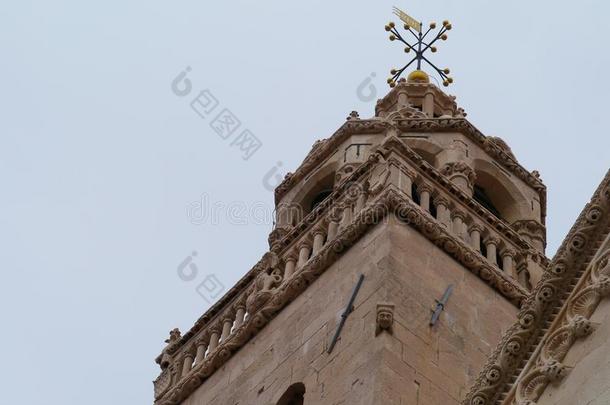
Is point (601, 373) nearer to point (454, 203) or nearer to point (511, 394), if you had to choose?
point (511, 394)

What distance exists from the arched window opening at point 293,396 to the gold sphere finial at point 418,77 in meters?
11.8

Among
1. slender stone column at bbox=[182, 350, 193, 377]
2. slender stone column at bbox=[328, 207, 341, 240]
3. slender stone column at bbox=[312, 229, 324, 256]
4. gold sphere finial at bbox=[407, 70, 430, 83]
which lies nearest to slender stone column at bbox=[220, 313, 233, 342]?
slender stone column at bbox=[182, 350, 193, 377]

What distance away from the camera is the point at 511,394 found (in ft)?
53.4

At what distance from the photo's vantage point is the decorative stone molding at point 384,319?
71.4 ft

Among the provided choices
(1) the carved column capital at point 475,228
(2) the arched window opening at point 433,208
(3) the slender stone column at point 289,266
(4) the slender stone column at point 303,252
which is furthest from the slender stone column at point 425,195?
(3) the slender stone column at point 289,266

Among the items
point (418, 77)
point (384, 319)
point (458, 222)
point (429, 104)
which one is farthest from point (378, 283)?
point (418, 77)

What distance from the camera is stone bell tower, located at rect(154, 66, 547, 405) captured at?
2192 centimetres

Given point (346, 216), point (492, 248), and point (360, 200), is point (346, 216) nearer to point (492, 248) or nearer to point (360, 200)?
point (360, 200)

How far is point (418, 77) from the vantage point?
3394 centimetres

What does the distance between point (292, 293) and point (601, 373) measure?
10357 millimetres

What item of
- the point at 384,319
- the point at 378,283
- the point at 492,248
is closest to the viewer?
the point at 384,319

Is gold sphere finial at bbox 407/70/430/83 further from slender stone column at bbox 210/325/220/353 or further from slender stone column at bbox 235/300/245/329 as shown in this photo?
slender stone column at bbox 210/325/220/353

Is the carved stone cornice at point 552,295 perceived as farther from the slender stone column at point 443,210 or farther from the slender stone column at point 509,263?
the slender stone column at point 509,263

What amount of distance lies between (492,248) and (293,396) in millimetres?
4577
